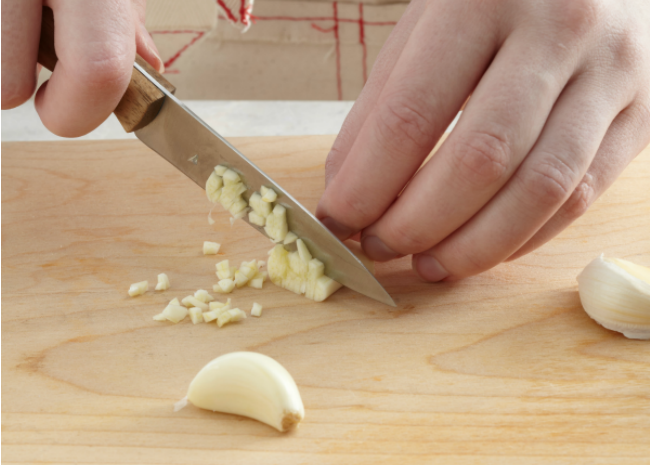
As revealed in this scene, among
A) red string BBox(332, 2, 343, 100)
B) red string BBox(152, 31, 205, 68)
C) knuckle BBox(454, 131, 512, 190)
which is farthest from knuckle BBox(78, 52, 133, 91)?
red string BBox(332, 2, 343, 100)

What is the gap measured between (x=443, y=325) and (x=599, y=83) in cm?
40

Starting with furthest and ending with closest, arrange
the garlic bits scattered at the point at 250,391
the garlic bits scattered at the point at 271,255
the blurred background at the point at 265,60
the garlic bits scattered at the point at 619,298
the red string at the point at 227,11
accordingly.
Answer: the blurred background at the point at 265,60 → the red string at the point at 227,11 → the garlic bits scattered at the point at 271,255 → the garlic bits scattered at the point at 619,298 → the garlic bits scattered at the point at 250,391

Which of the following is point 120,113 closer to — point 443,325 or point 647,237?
point 443,325

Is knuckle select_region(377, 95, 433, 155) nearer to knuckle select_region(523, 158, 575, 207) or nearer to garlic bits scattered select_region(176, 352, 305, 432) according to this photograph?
knuckle select_region(523, 158, 575, 207)

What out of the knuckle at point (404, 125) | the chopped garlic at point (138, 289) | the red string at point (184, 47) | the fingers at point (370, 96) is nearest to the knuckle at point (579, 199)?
the knuckle at point (404, 125)

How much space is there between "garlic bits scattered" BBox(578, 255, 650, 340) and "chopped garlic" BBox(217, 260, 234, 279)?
0.55 meters

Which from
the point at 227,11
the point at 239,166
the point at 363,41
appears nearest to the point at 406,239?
the point at 239,166

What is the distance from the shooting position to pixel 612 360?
78 centimetres

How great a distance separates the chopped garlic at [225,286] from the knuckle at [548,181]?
1.54 feet

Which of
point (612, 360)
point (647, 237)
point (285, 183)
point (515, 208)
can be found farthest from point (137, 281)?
point (647, 237)

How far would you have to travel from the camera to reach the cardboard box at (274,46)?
5.55ft

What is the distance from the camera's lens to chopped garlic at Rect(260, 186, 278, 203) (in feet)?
2.89

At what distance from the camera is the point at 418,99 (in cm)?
75

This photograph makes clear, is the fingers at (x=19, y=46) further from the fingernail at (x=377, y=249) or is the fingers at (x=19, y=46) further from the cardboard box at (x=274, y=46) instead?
the cardboard box at (x=274, y=46)
